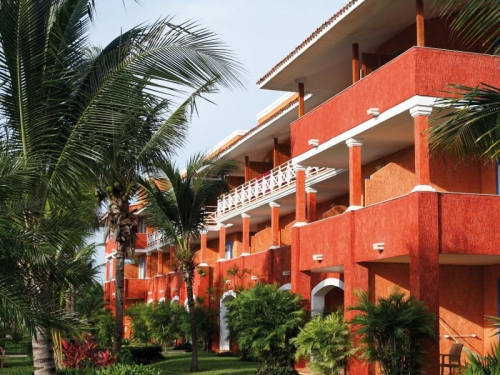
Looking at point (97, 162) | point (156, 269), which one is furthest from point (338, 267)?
point (156, 269)

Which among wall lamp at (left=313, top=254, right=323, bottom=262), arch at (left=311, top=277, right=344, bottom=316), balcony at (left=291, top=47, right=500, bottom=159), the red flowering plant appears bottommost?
the red flowering plant

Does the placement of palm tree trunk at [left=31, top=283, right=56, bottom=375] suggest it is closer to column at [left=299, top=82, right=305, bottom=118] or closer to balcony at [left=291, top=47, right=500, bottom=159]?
balcony at [left=291, top=47, right=500, bottom=159]

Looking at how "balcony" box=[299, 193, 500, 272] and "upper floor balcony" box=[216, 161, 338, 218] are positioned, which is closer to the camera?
"balcony" box=[299, 193, 500, 272]

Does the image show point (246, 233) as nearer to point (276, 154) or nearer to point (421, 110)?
point (276, 154)

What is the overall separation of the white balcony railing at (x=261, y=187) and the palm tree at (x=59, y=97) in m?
14.3

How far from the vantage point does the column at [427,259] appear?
16.3 m

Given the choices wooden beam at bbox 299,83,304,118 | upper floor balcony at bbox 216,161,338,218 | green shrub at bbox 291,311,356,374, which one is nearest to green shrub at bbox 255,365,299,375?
green shrub at bbox 291,311,356,374

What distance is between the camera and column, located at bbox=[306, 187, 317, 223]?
24.9 metres

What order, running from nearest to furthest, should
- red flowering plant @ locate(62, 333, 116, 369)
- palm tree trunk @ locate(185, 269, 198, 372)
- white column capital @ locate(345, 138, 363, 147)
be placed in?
1. red flowering plant @ locate(62, 333, 116, 369)
2. white column capital @ locate(345, 138, 363, 147)
3. palm tree trunk @ locate(185, 269, 198, 372)

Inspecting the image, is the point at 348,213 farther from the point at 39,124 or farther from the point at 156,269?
the point at 156,269

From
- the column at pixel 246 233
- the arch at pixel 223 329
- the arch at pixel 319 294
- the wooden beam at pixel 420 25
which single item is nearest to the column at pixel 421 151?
the wooden beam at pixel 420 25

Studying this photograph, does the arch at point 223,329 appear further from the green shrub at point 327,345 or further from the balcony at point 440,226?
the balcony at point 440,226

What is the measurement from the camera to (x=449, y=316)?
65.1 feet

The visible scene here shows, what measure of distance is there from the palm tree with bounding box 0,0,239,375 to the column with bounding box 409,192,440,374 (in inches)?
249
